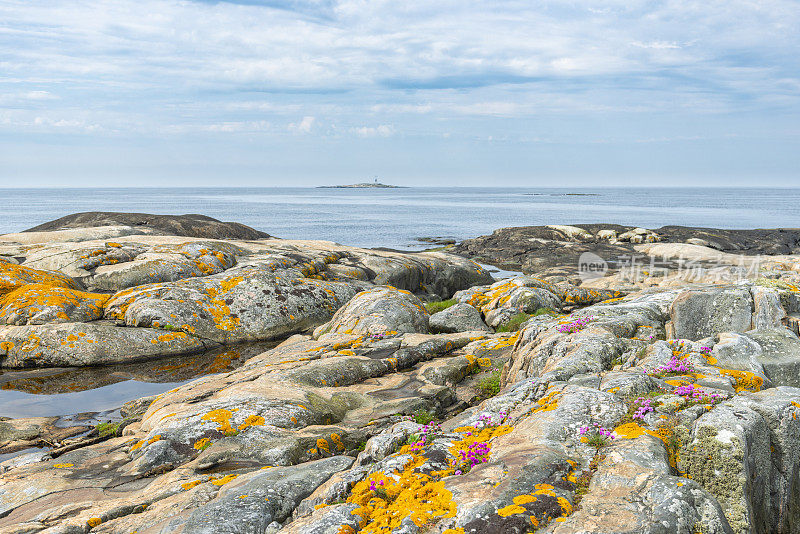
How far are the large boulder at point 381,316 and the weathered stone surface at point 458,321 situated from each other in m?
0.73

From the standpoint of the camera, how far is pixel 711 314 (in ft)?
46.3

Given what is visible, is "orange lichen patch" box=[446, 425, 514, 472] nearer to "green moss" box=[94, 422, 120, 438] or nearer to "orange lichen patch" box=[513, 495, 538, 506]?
"orange lichen patch" box=[513, 495, 538, 506]

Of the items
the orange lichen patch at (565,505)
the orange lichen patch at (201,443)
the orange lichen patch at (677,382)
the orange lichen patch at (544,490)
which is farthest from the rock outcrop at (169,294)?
the orange lichen patch at (565,505)

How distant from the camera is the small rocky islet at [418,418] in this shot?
6645mm

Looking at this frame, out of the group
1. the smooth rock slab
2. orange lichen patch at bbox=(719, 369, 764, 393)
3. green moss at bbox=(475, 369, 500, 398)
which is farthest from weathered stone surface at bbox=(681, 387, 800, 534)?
green moss at bbox=(475, 369, 500, 398)

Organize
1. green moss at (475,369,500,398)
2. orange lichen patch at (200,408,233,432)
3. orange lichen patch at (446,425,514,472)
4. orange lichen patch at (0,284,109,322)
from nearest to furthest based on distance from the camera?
orange lichen patch at (446,425,514,472) → orange lichen patch at (200,408,233,432) → green moss at (475,369,500,398) → orange lichen patch at (0,284,109,322)

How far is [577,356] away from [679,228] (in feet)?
227

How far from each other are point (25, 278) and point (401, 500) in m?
25.4

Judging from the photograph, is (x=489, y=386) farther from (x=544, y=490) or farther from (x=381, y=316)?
(x=544, y=490)

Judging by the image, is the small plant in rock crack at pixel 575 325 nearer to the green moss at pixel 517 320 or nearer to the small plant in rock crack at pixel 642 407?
the small plant in rock crack at pixel 642 407

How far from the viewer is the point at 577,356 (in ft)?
38.5

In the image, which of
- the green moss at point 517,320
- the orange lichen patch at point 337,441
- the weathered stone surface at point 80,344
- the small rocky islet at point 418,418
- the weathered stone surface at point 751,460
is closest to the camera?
the small rocky islet at point 418,418

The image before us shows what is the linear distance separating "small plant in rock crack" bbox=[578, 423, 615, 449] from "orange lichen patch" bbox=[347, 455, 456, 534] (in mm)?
2345

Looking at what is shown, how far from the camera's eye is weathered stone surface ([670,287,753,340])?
13.9 metres
